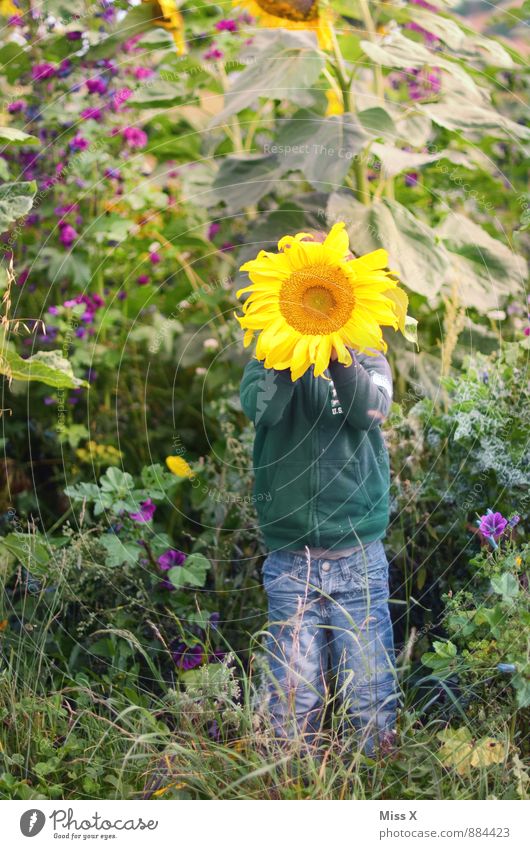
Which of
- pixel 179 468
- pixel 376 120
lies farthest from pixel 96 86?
pixel 179 468

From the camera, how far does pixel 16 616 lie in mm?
2707

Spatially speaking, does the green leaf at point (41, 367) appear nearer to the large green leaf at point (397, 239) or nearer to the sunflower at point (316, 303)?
the sunflower at point (316, 303)

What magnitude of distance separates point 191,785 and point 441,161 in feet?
6.85

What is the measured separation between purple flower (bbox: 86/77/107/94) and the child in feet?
5.21

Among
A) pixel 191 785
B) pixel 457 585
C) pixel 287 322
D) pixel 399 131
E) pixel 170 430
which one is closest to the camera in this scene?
pixel 287 322

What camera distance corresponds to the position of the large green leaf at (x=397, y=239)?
8.73 feet

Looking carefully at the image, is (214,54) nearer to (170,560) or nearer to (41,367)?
(41,367)

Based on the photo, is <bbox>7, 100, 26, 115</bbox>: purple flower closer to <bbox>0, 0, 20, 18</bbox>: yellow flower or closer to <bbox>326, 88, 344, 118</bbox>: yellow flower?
<bbox>0, 0, 20, 18</bbox>: yellow flower

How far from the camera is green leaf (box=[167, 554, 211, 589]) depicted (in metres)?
2.61

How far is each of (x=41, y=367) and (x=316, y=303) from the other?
0.89 m

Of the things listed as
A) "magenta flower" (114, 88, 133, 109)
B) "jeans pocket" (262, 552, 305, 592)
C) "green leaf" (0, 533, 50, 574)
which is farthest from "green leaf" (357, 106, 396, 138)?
"green leaf" (0, 533, 50, 574)

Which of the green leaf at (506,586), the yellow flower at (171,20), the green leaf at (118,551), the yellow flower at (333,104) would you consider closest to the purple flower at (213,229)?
the yellow flower at (171,20)
